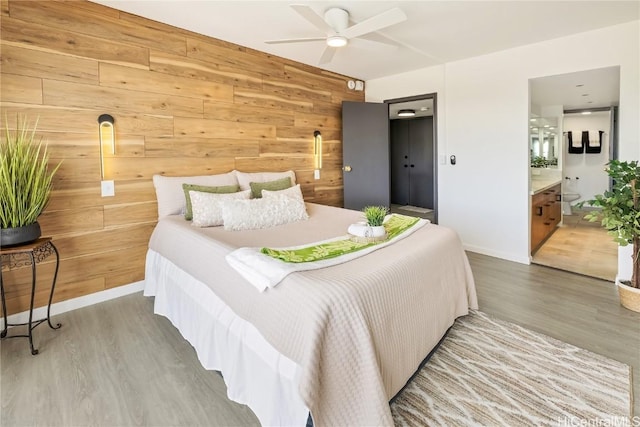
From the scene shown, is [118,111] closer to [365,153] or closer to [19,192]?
[19,192]

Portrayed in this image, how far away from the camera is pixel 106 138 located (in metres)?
2.75

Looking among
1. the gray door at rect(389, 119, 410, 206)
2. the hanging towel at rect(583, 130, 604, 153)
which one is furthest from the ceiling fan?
the hanging towel at rect(583, 130, 604, 153)

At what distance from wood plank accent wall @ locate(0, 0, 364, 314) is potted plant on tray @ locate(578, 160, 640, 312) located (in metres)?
3.31

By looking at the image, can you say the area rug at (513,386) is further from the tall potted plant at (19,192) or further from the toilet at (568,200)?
the toilet at (568,200)

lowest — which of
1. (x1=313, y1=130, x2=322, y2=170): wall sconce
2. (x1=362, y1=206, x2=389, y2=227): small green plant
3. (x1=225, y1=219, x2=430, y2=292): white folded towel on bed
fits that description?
(x1=225, y1=219, x2=430, y2=292): white folded towel on bed

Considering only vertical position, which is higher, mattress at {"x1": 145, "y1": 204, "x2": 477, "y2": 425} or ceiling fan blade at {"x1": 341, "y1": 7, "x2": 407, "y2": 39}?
ceiling fan blade at {"x1": 341, "y1": 7, "x2": 407, "y2": 39}

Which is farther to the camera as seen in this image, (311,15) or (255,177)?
(255,177)

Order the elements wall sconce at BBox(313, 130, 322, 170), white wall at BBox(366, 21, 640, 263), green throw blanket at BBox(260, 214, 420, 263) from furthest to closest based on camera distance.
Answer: wall sconce at BBox(313, 130, 322, 170) → white wall at BBox(366, 21, 640, 263) → green throw blanket at BBox(260, 214, 420, 263)

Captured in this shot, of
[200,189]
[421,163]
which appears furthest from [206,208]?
[421,163]

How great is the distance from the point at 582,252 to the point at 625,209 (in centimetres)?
179

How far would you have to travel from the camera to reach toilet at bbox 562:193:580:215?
6488mm

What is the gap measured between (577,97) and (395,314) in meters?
5.59

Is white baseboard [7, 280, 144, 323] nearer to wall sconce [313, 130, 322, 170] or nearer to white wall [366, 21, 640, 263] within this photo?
wall sconce [313, 130, 322, 170]

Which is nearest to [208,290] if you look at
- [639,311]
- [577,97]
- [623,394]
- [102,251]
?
[102,251]
